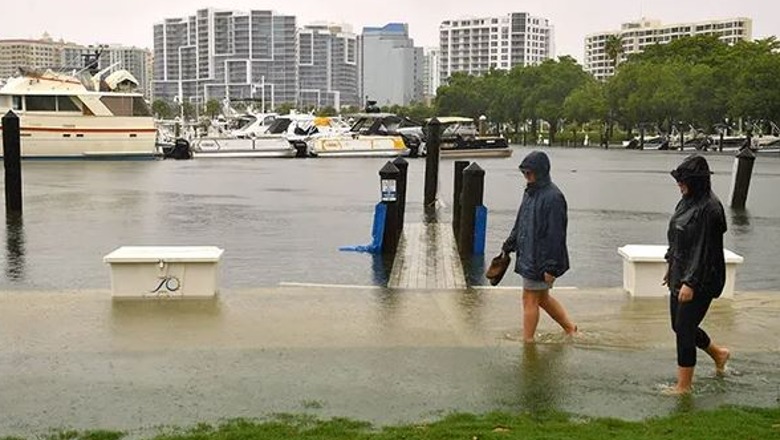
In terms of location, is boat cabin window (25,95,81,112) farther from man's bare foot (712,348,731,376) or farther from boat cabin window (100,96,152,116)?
man's bare foot (712,348,731,376)

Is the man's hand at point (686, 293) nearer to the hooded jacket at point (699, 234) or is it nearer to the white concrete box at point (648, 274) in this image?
the hooded jacket at point (699, 234)

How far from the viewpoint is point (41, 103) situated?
4962 centimetres

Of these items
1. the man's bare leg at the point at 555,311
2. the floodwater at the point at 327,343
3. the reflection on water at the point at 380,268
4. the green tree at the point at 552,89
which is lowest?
the reflection on water at the point at 380,268

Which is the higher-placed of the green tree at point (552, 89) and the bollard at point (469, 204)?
the green tree at point (552, 89)

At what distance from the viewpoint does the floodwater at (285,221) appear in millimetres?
12625

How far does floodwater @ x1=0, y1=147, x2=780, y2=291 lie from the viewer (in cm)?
1262

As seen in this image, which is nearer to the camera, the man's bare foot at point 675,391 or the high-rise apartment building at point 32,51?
the man's bare foot at point 675,391

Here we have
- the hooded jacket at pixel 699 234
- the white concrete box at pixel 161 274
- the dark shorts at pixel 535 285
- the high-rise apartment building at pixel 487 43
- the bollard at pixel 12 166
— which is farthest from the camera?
the high-rise apartment building at pixel 487 43

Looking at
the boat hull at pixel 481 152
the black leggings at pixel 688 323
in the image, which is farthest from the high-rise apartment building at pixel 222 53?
the black leggings at pixel 688 323

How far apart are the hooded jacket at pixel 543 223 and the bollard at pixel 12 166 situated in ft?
46.7

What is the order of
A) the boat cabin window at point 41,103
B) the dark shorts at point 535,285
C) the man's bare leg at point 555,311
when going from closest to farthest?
the dark shorts at point 535,285 → the man's bare leg at point 555,311 → the boat cabin window at point 41,103

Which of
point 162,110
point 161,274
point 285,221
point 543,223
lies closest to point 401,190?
point 285,221

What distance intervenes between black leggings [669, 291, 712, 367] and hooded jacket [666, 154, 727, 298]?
0.33 feet

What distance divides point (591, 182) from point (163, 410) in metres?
28.3
